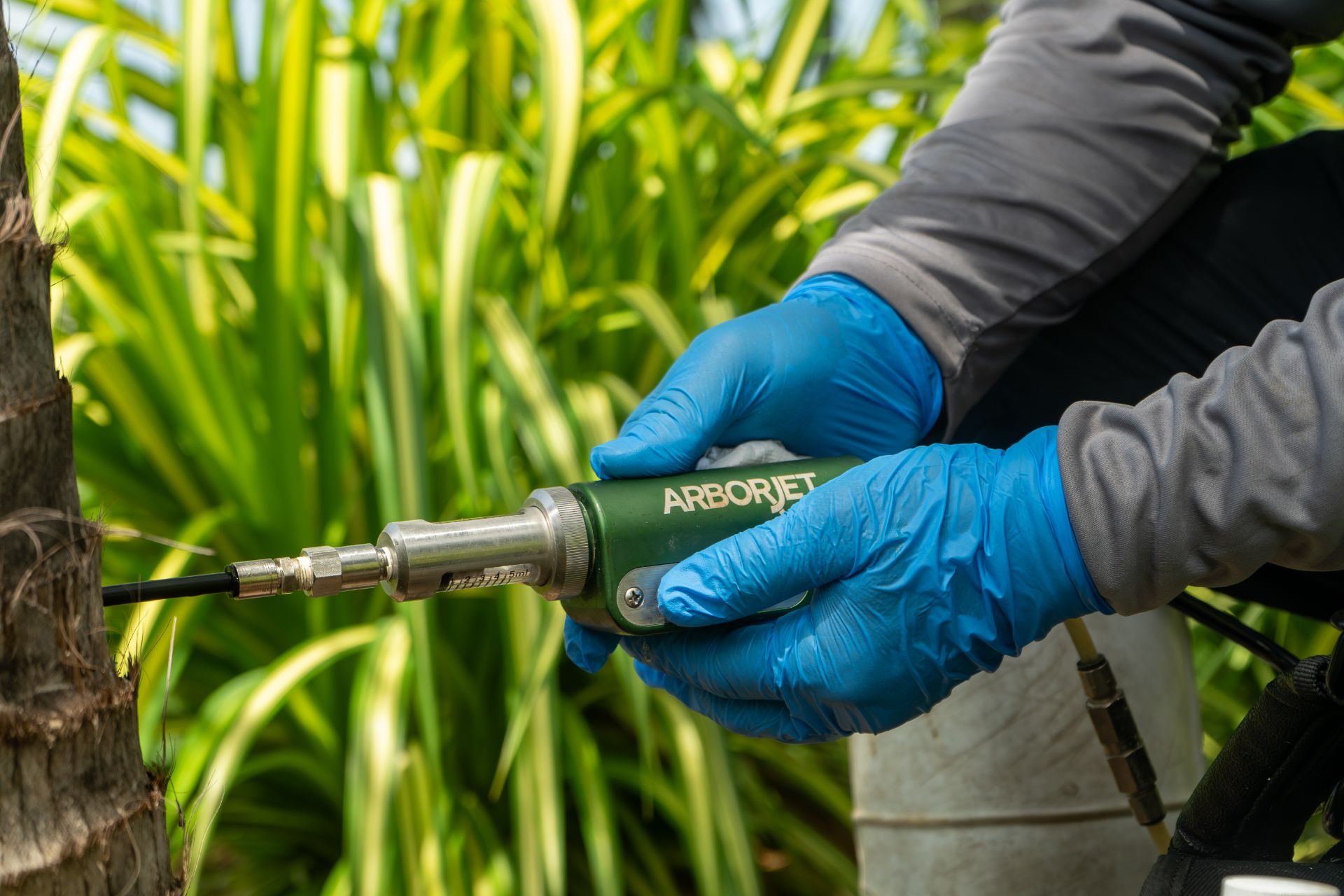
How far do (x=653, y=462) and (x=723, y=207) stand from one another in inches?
42.5

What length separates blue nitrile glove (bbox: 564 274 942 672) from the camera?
0.90 meters

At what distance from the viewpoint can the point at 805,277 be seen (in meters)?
1.15

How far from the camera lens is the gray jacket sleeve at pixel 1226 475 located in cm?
72

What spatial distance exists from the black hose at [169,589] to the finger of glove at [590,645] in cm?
27

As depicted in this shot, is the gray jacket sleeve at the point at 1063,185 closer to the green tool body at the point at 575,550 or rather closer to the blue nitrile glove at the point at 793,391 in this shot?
the blue nitrile glove at the point at 793,391

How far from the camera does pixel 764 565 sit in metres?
0.79

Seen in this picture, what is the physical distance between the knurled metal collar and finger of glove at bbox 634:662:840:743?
15cm

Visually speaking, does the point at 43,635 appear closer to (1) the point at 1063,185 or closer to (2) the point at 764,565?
(2) the point at 764,565

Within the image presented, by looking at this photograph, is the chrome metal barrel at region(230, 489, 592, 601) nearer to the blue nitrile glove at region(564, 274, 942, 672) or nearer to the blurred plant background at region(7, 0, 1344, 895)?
the blue nitrile glove at region(564, 274, 942, 672)

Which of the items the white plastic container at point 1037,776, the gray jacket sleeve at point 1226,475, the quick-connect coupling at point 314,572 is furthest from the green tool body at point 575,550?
the white plastic container at point 1037,776

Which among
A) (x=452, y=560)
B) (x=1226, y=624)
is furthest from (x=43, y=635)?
(x=1226, y=624)

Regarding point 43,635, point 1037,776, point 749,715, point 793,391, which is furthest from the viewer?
point 1037,776

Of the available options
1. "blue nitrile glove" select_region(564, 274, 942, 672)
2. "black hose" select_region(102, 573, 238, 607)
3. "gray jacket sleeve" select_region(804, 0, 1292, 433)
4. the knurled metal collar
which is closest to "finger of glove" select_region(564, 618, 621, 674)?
"blue nitrile glove" select_region(564, 274, 942, 672)

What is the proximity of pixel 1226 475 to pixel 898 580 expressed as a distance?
0.69ft
